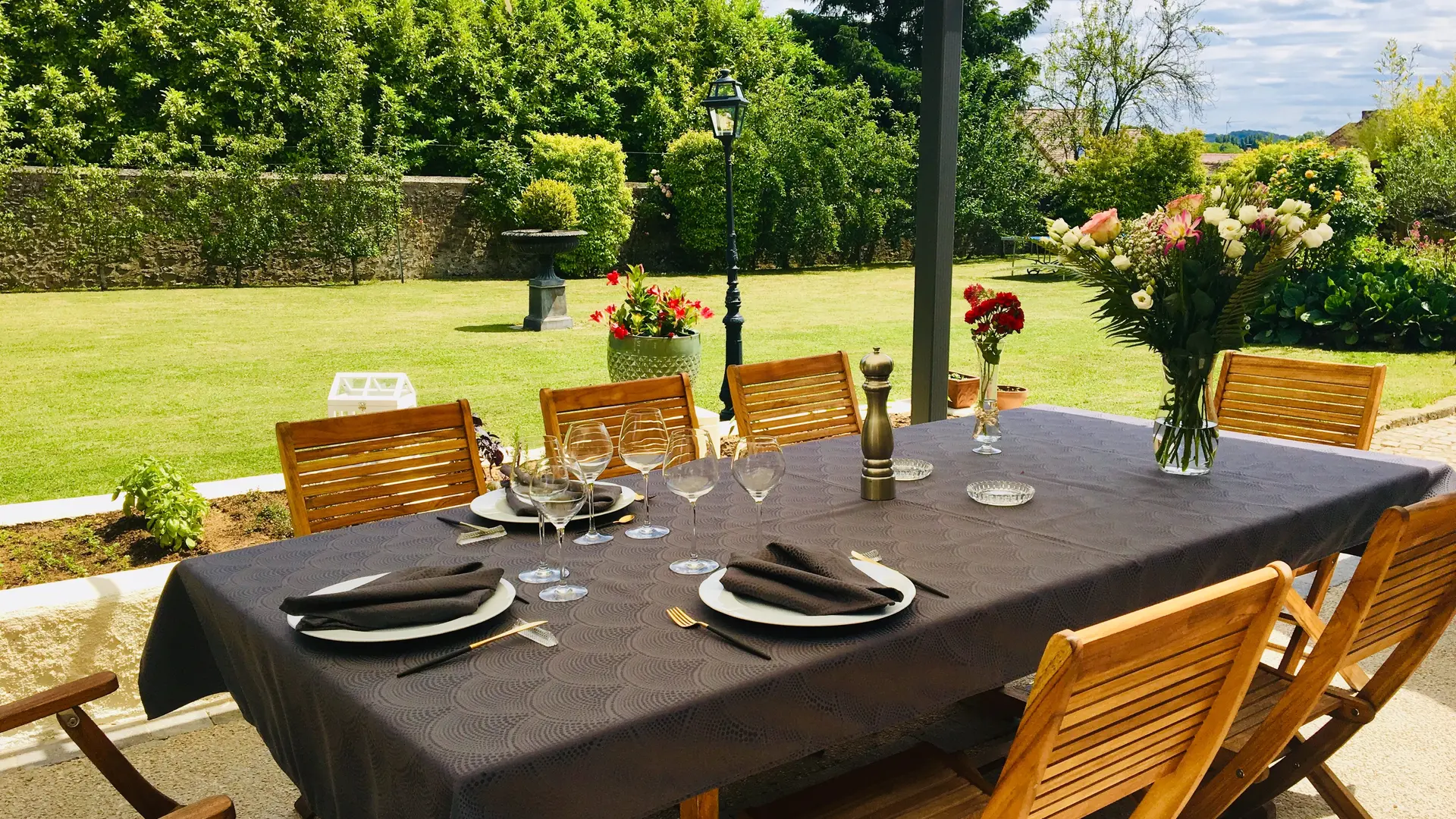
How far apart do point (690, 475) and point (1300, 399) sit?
6.82ft

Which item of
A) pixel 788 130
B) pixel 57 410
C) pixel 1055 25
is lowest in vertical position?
pixel 57 410

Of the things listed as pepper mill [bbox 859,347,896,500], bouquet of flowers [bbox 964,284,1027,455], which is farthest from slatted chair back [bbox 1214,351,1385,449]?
pepper mill [bbox 859,347,896,500]

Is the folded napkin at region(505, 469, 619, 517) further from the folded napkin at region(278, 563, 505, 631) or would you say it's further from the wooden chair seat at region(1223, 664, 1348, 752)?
the wooden chair seat at region(1223, 664, 1348, 752)

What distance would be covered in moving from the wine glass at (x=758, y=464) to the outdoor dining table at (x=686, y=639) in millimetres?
110

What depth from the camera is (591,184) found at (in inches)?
546

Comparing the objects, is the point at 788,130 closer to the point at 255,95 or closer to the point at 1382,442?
the point at 255,95

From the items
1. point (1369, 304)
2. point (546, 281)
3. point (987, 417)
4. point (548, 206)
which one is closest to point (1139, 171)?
point (1369, 304)

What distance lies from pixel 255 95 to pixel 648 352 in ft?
32.0

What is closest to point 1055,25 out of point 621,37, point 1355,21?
point 1355,21

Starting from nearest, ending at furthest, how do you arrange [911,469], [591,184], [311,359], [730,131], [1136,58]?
[911,469], [730,131], [311,359], [1136,58], [591,184]

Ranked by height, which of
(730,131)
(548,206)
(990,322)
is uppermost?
(730,131)

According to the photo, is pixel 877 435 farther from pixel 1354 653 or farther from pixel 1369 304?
pixel 1369 304

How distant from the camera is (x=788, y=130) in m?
15.2

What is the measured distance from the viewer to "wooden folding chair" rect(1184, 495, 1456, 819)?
1.41 meters
